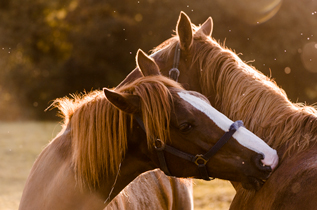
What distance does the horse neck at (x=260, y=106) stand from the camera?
2270mm

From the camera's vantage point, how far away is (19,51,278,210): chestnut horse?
87.2 inches

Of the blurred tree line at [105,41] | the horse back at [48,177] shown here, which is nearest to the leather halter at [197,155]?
the horse back at [48,177]

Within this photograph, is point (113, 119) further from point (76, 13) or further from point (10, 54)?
point (10, 54)

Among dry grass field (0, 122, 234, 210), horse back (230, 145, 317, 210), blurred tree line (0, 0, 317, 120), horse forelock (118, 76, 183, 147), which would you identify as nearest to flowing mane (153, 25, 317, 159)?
horse back (230, 145, 317, 210)

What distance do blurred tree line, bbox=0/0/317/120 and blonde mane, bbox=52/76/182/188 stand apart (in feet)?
42.6

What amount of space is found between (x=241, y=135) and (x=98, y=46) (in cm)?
1973

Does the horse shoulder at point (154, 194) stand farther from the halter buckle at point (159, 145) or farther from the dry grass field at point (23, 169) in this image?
the halter buckle at point (159, 145)

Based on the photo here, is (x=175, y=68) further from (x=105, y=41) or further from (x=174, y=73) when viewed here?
(x=105, y=41)

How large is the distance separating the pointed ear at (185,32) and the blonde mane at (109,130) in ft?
2.98

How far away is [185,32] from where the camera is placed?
3.09 m

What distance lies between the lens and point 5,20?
2414cm

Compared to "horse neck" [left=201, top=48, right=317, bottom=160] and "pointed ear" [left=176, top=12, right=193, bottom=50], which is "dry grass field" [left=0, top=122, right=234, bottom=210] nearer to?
"horse neck" [left=201, top=48, right=317, bottom=160]

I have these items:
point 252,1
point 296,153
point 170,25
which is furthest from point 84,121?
point 170,25

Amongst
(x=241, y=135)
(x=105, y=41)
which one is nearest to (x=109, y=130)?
(x=241, y=135)
